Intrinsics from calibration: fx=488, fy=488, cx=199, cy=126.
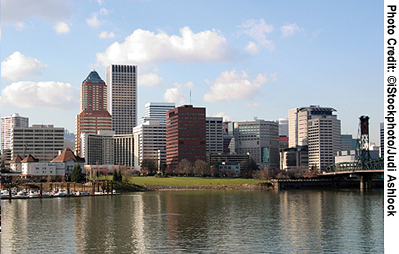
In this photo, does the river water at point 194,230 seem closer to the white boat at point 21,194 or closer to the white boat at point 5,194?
the white boat at point 21,194

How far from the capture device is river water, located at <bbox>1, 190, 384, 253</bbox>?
197ft

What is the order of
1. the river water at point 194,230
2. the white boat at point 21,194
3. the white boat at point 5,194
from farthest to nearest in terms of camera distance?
the white boat at point 5,194
the white boat at point 21,194
the river water at point 194,230

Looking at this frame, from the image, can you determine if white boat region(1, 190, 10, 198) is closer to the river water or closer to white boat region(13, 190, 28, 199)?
white boat region(13, 190, 28, 199)

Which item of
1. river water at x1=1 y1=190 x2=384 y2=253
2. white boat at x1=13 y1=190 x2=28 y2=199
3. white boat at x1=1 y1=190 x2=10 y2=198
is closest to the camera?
river water at x1=1 y1=190 x2=384 y2=253

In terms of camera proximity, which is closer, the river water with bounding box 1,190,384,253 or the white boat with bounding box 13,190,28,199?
the river water with bounding box 1,190,384,253

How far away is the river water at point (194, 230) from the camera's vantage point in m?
60.1

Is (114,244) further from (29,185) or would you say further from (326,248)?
(29,185)

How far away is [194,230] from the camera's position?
74.8 meters

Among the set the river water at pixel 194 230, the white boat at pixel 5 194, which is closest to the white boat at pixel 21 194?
the white boat at pixel 5 194

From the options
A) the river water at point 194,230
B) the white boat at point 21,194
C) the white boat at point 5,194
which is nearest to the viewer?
the river water at point 194,230

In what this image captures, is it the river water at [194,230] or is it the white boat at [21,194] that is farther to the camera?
the white boat at [21,194]

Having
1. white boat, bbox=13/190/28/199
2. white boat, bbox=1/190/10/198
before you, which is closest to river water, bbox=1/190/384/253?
white boat, bbox=13/190/28/199

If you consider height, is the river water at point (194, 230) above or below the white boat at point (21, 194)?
above
